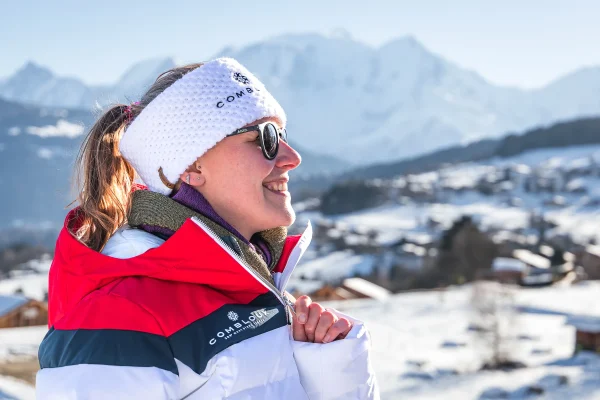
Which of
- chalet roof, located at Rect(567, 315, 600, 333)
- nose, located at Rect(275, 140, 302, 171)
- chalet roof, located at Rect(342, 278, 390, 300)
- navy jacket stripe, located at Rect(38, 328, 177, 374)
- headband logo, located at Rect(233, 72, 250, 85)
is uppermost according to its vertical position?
headband logo, located at Rect(233, 72, 250, 85)

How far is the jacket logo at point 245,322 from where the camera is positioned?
1692mm

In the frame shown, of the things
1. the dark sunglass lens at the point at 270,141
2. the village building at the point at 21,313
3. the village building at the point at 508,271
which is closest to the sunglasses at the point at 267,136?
the dark sunglass lens at the point at 270,141

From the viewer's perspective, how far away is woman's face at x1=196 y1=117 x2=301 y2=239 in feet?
6.45

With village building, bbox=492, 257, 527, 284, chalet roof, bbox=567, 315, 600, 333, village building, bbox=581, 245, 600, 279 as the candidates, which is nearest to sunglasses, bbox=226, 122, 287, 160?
chalet roof, bbox=567, 315, 600, 333

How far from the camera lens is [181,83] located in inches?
80.0

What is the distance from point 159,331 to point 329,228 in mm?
98324

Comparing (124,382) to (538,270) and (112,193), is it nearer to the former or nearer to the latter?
(112,193)

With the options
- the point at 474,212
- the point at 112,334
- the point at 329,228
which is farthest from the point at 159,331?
the point at 474,212

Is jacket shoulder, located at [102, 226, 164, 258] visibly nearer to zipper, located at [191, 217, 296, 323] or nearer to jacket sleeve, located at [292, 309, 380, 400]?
zipper, located at [191, 217, 296, 323]

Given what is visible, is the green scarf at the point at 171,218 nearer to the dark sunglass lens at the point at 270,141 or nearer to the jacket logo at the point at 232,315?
the jacket logo at the point at 232,315

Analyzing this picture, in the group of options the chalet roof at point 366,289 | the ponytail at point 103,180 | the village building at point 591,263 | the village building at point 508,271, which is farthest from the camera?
the village building at point 591,263

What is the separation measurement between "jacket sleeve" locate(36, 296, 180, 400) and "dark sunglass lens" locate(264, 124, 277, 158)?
633 millimetres

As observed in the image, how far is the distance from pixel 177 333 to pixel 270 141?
25.7 inches

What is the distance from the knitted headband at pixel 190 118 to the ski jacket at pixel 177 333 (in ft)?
0.84
